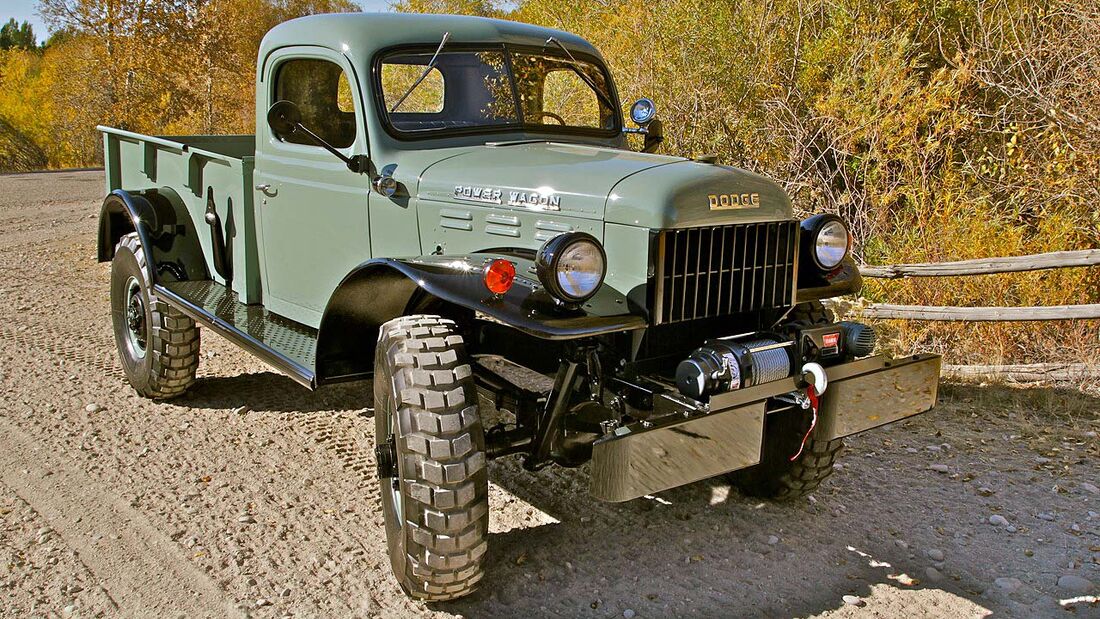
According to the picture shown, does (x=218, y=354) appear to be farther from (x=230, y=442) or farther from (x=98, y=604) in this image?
(x=98, y=604)

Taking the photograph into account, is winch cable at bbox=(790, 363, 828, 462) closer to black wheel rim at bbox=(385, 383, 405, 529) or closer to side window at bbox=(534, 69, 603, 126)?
black wheel rim at bbox=(385, 383, 405, 529)

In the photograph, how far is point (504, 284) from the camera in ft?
9.93

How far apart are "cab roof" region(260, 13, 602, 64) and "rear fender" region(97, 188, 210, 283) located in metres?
1.40

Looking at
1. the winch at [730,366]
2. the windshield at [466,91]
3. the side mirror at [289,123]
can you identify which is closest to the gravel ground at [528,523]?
the winch at [730,366]

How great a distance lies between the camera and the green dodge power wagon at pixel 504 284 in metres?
3.05

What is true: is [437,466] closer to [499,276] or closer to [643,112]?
[499,276]

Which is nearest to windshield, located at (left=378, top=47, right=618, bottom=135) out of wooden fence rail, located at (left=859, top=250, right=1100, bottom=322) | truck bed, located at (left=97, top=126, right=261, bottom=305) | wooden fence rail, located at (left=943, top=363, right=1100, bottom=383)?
truck bed, located at (left=97, top=126, right=261, bottom=305)

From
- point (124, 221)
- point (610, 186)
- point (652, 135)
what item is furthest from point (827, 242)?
point (124, 221)

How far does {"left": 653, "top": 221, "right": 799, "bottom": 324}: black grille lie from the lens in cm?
320

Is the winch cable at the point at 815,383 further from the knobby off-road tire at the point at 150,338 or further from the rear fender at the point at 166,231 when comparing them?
the rear fender at the point at 166,231

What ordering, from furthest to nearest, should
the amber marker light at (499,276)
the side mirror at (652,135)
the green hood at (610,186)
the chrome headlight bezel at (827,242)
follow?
the side mirror at (652,135) → the chrome headlight bezel at (827,242) → the green hood at (610,186) → the amber marker light at (499,276)

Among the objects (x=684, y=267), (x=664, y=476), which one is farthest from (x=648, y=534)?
(x=684, y=267)

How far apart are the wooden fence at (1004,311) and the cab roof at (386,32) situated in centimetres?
302

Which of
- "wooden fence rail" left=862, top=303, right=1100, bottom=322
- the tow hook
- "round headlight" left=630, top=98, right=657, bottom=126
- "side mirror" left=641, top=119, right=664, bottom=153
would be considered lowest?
the tow hook
